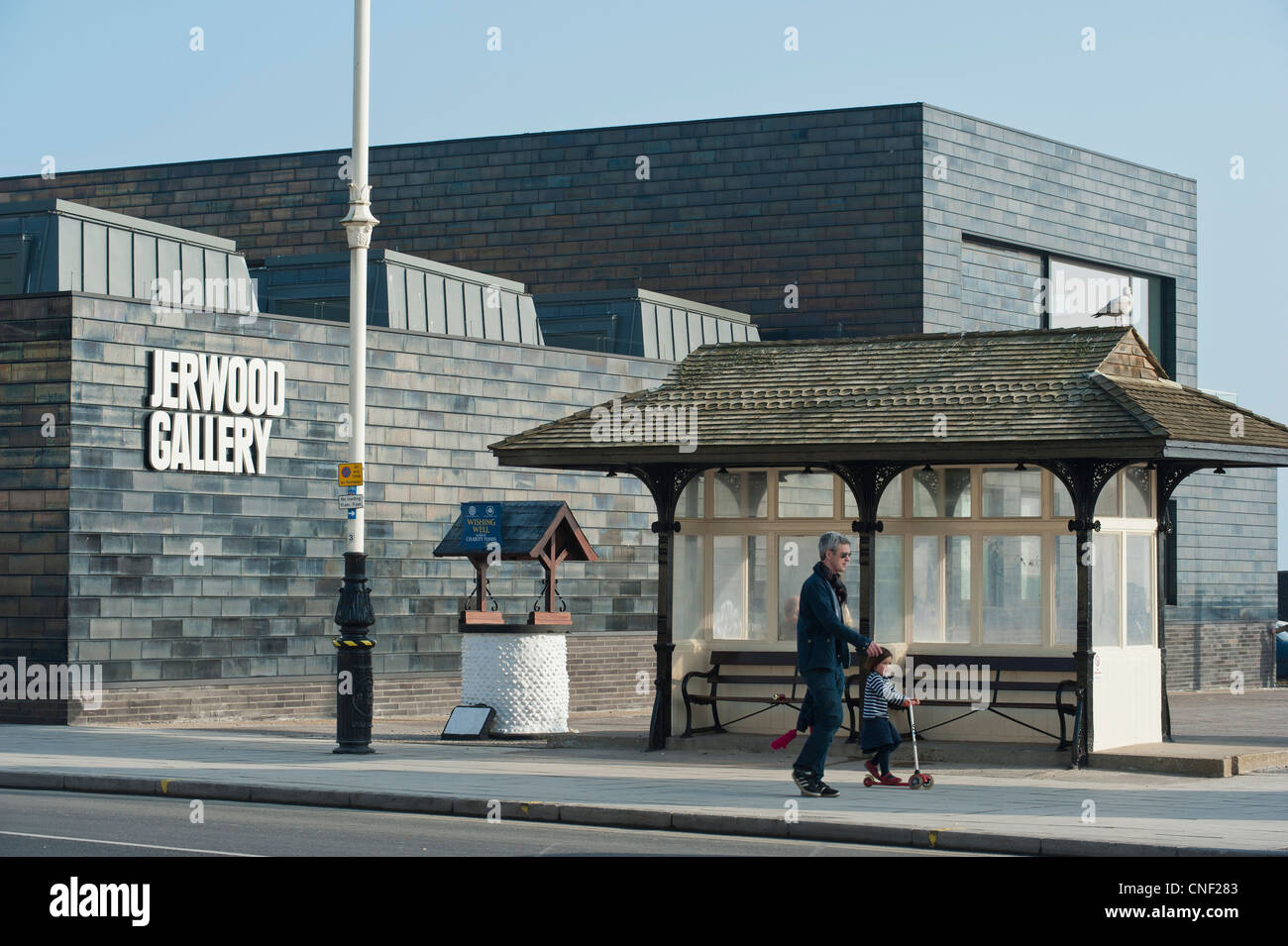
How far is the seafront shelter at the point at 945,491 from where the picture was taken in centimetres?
1791

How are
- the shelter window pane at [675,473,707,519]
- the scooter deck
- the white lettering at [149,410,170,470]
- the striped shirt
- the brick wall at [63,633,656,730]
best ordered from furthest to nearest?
1. the white lettering at [149,410,170,470]
2. the brick wall at [63,633,656,730]
3. the shelter window pane at [675,473,707,519]
4. the scooter deck
5. the striped shirt

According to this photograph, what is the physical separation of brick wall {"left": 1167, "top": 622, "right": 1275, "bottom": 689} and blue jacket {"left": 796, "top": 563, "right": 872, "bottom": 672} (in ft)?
85.3

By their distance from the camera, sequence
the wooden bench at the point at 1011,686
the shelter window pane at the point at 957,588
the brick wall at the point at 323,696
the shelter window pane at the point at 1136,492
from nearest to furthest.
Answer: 1. the wooden bench at the point at 1011,686
2. the shelter window pane at the point at 1136,492
3. the shelter window pane at the point at 957,588
4. the brick wall at the point at 323,696

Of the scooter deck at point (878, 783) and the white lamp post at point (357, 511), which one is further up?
the white lamp post at point (357, 511)

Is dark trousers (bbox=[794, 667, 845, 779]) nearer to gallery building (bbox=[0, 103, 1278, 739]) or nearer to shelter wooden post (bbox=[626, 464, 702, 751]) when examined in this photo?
gallery building (bbox=[0, 103, 1278, 739])

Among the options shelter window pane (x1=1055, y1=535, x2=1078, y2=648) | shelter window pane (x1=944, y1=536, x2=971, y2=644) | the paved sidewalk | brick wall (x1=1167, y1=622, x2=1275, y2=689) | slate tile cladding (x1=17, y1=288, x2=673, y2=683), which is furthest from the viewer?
brick wall (x1=1167, y1=622, x2=1275, y2=689)

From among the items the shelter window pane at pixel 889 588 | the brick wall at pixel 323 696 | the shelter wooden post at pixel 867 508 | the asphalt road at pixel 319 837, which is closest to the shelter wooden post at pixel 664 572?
the shelter wooden post at pixel 867 508

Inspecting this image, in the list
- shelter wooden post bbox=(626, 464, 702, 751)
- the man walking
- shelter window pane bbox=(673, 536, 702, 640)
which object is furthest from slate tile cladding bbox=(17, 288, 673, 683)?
the man walking

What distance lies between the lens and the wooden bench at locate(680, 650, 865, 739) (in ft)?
64.4

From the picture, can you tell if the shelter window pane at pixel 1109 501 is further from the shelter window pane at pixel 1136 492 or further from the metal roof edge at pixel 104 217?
the metal roof edge at pixel 104 217

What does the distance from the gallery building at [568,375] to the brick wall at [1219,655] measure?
0.27 ft

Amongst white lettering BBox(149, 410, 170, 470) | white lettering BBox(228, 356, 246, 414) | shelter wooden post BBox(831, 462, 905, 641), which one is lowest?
shelter wooden post BBox(831, 462, 905, 641)

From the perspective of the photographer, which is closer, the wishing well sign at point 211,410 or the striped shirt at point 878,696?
the striped shirt at point 878,696

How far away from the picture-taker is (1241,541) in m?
42.1
